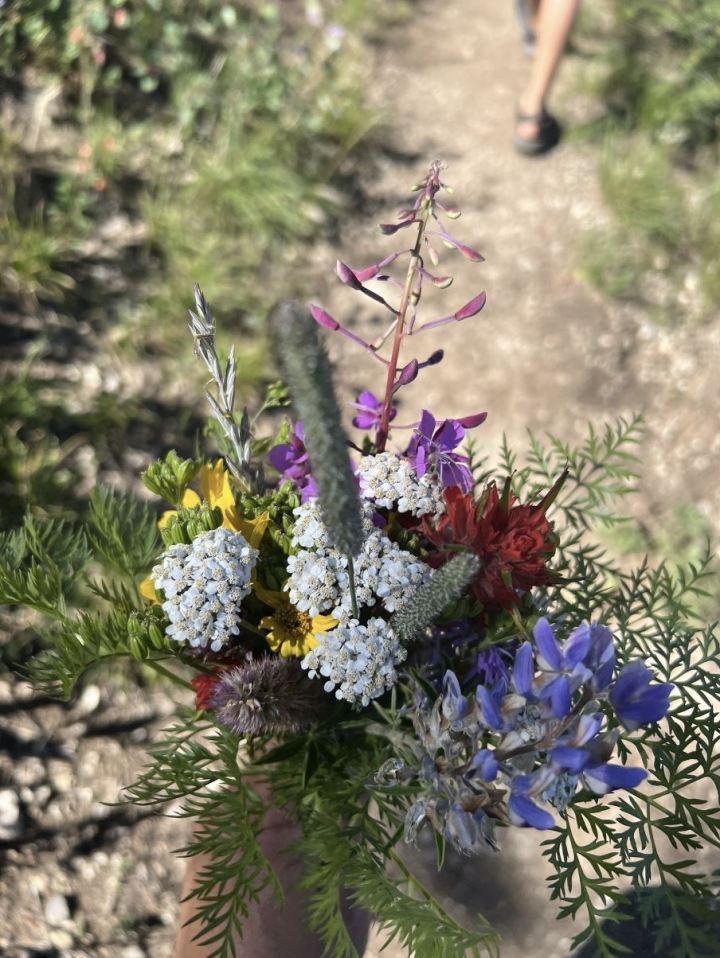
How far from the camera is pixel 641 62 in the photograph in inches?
133

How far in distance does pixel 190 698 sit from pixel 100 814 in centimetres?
32

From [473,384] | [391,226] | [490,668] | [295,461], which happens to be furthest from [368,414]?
[473,384]

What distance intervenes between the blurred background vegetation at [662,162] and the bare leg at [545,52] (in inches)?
11.0

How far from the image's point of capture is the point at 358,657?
86 centimetres

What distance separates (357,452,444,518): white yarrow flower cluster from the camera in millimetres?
911

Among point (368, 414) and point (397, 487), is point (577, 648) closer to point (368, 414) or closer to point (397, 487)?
point (397, 487)

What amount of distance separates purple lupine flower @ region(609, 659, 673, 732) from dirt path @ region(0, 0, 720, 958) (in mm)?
1028

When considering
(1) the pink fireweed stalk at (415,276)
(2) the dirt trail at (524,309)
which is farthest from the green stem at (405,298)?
(2) the dirt trail at (524,309)

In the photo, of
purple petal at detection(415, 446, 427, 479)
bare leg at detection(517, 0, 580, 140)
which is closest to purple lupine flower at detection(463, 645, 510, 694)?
purple petal at detection(415, 446, 427, 479)

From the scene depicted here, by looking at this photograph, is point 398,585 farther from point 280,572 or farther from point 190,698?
point 190,698

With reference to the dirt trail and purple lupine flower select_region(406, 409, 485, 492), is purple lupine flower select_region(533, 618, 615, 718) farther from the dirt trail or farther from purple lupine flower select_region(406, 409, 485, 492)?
the dirt trail

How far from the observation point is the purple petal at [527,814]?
71 centimetres

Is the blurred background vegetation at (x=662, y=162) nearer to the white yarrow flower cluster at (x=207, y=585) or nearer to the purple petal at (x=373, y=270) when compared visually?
the purple petal at (x=373, y=270)

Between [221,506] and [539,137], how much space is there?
273cm
